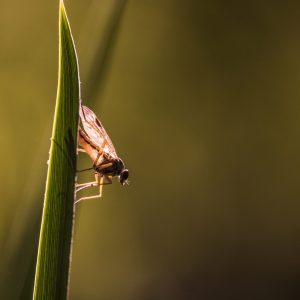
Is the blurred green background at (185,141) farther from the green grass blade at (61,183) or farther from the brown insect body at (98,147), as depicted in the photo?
the green grass blade at (61,183)

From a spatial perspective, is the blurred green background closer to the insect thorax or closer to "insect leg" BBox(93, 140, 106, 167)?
the insect thorax

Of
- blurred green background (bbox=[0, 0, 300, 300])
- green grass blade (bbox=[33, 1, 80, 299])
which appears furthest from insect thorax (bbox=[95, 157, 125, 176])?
blurred green background (bbox=[0, 0, 300, 300])

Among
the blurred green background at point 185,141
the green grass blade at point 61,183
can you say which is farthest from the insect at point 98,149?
the blurred green background at point 185,141

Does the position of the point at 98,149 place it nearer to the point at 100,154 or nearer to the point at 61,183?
the point at 100,154

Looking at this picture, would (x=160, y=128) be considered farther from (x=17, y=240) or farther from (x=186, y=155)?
(x=17, y=240)

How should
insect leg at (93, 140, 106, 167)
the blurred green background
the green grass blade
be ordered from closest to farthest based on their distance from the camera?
the green grass blade, insect leg at (93, 140, 106, 167), the blurred green background
